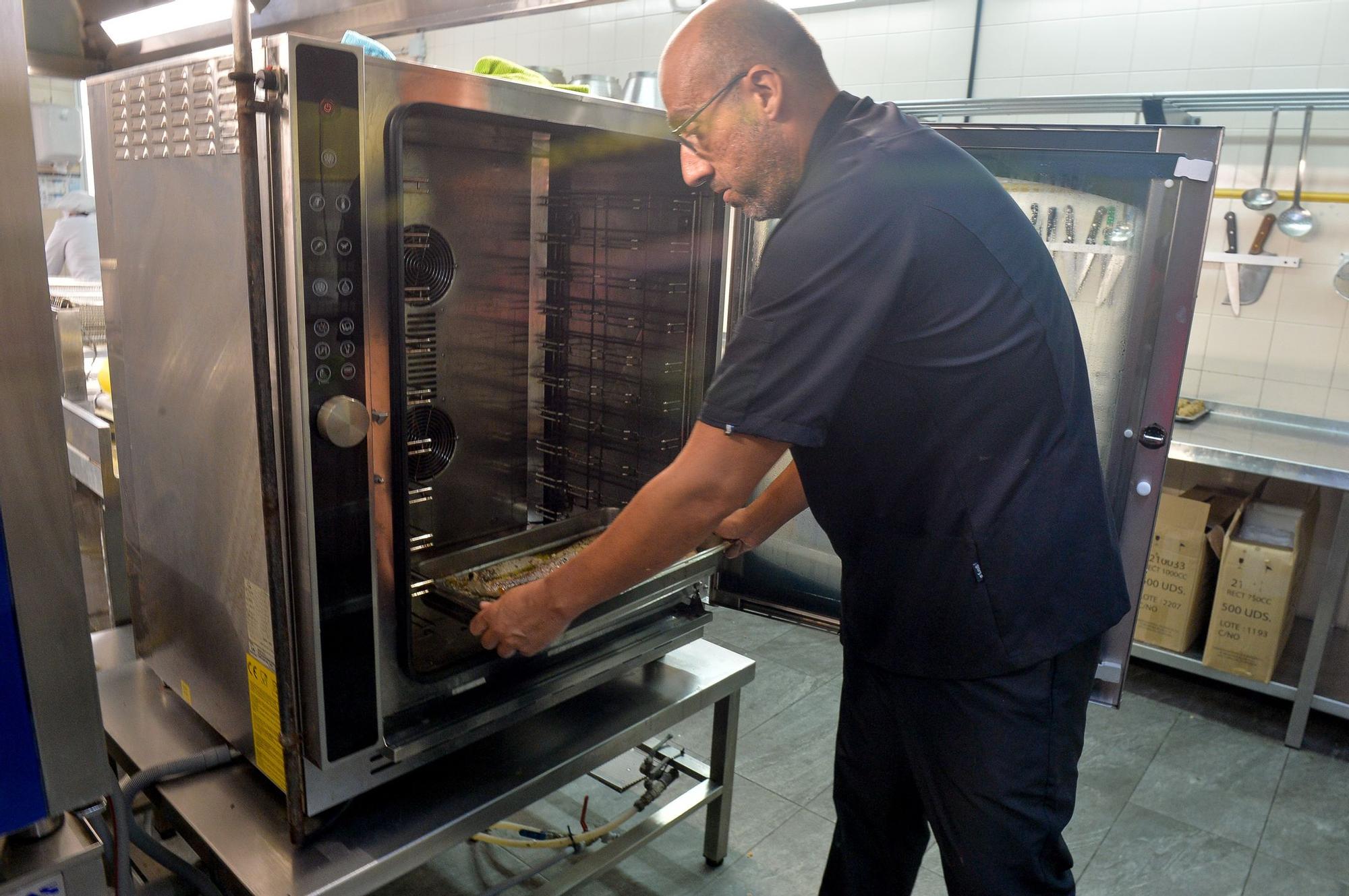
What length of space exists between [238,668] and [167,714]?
13.3 inches

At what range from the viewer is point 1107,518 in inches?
51.9

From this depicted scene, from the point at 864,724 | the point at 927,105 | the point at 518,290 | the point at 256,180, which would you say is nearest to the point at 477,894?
the point at 864,724

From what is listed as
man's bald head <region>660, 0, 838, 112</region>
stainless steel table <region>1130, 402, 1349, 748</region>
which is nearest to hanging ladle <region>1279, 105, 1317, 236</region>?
stainless steel table <region>1130, 402, 1349, 748</region>

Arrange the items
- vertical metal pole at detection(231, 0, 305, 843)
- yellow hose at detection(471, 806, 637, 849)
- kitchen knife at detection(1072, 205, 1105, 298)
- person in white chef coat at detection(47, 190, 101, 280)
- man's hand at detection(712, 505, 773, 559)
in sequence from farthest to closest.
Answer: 1. person in white chef coat at detection(47, 190, 101, 280)
2. kitchen knife at detection(1072, 205, 1105, 298)
3. yellow hose at detection(471, 806, 637, 849)
4. man's hand at detection(712, 505, 773, 559)
5. vertical metal pole at detection(231, 0, 305, 843)

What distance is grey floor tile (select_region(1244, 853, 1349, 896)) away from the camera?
206cm

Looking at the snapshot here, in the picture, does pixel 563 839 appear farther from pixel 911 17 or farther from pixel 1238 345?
pixel 911 17

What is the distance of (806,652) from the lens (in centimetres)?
315

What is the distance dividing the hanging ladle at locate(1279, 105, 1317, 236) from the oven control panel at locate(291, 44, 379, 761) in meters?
3.19

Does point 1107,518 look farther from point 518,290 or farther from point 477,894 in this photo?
point 477,894

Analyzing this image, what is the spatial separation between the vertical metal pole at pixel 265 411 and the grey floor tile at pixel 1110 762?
71.8 inches

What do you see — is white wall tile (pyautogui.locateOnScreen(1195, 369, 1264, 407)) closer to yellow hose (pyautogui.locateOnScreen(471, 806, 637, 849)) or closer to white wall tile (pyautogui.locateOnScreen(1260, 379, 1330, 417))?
white wall tile (pyautogui.locateOnScreen(1260, 379, 1330, 417))

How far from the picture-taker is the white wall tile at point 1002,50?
3447 mm

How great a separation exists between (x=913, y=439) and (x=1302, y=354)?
271cm

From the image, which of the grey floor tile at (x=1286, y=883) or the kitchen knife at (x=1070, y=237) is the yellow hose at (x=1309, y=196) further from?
the grey floor tile at (x=1286, y=883)
